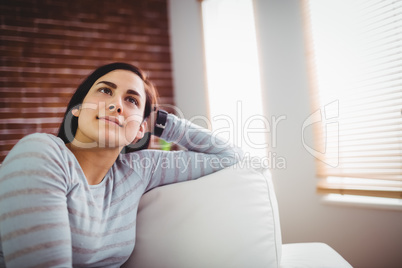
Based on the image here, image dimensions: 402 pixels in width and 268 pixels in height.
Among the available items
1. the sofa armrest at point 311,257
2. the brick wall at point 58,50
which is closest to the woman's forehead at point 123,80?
the sofa armrest at point 311,257

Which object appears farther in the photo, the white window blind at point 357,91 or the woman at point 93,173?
the white window blind at point 357,91

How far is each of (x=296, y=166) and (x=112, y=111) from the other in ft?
3.98

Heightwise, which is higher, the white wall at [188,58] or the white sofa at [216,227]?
the white wall at [188,58]

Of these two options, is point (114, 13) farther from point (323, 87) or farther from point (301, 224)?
point (301, 224)

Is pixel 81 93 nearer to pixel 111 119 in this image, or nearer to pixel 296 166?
pixel 111 119

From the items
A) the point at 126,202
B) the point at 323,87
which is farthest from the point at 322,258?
the point at 323,87

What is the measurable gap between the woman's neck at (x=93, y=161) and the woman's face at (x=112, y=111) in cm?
2

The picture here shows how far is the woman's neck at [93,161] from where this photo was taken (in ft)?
2.73

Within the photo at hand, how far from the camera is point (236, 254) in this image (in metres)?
0.75

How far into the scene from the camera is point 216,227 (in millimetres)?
771

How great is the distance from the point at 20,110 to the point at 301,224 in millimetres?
2070

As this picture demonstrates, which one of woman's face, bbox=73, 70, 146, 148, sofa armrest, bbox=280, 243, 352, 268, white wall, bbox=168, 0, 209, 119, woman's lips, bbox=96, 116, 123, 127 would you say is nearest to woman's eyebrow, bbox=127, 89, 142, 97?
woman's face, bbox=73, 70, 146, 148

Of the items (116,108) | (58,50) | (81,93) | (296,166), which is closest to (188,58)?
(58,50)

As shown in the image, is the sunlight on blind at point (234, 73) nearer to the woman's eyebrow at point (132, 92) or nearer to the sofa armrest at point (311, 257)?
the sofa armrest at point (311, 257)
